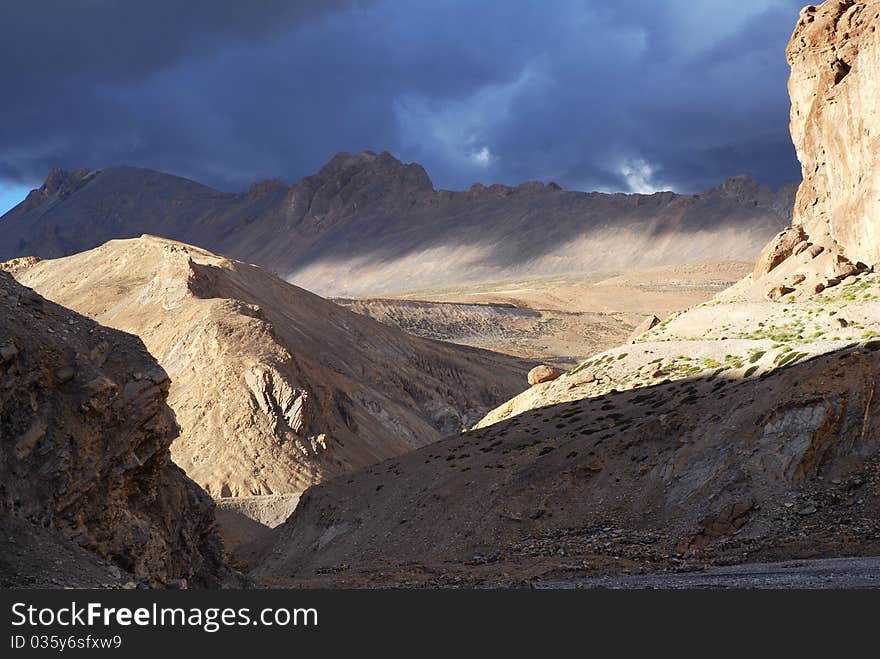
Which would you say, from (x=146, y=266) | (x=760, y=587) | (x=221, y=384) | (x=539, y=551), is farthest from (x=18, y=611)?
(x=146, y=266)

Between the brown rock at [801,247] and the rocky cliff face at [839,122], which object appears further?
the brown rock at [801,247]

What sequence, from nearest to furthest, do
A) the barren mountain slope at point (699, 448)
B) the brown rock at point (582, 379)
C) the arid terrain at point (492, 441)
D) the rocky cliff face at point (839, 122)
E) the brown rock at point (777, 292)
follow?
1. the arid terrain at point (492, 441)
2. the barren mountain slope at point (699, 448)
3. the brown rock at point (582, 379)
4. the rocky cliff face at point (839, 122)
5. the brown rock at point (777, 292)

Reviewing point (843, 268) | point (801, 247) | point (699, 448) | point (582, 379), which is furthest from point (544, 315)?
point (699, 448)

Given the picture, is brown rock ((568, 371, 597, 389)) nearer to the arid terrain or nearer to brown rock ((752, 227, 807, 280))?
the arid terrain

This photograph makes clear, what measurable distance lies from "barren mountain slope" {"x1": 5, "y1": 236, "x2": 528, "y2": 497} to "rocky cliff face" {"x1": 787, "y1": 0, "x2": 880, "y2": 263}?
101 feet

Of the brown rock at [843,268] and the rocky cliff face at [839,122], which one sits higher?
the rocky cliff face at [839,122]

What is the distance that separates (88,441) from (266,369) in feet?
138

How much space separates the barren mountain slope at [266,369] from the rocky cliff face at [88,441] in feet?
107

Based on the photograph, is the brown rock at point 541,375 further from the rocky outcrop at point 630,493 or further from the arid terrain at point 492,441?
the rocky outcrop at point 630,493

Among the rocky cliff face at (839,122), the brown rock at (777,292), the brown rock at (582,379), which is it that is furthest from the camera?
the brown rock at (777,292)

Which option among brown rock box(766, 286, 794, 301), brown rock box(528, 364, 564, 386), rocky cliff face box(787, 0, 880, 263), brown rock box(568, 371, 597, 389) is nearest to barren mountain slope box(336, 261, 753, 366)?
rocky cliff face box(787, 0, 880, 263)

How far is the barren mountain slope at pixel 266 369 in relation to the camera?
184ft

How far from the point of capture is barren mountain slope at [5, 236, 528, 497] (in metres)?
55.9

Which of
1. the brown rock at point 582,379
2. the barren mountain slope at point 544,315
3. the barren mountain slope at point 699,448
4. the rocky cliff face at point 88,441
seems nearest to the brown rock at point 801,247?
the barren mountain slope at point 699,448
